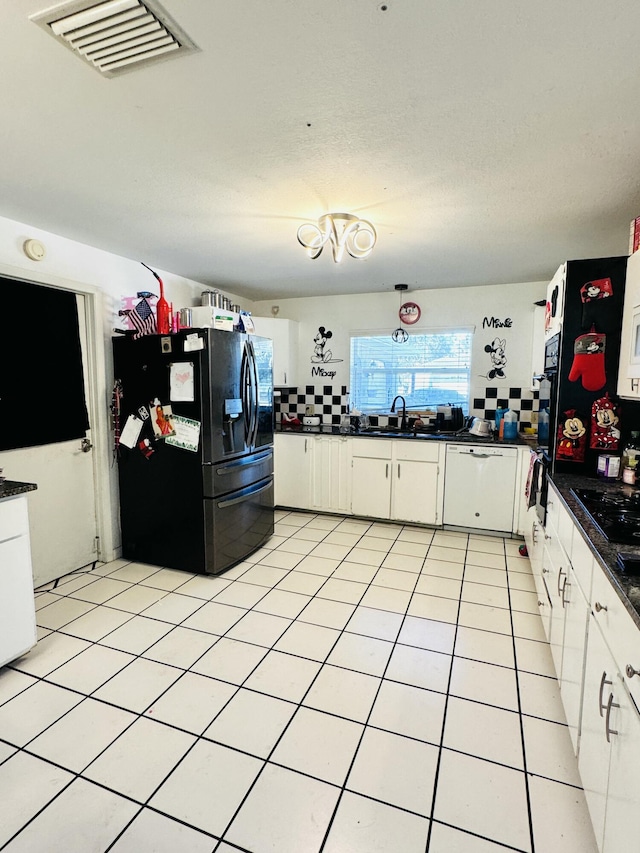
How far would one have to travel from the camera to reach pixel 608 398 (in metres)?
2.34

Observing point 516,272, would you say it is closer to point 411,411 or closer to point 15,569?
point 411,411

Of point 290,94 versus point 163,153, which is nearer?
point 290,94

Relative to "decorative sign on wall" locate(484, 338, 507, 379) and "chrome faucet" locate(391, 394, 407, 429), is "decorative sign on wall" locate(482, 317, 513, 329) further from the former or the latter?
"chrome faucet" locate(391, 394, 407, 429)

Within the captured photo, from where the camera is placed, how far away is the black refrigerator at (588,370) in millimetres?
2277

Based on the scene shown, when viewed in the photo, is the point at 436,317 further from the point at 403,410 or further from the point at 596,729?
the point at 596,729

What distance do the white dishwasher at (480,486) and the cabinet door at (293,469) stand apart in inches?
53.3

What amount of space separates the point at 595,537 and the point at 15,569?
8.05ft

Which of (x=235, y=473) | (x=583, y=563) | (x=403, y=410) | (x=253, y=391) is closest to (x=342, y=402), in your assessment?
(x=403, y=410)

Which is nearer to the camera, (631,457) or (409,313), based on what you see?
(631,457)

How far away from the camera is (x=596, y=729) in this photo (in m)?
1.25

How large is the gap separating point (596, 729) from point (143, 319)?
10.7ft

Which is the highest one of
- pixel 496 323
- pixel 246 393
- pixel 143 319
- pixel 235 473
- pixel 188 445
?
pixel 496 323

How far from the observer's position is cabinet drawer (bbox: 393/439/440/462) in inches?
150

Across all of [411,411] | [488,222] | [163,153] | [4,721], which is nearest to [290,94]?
[163,153]
